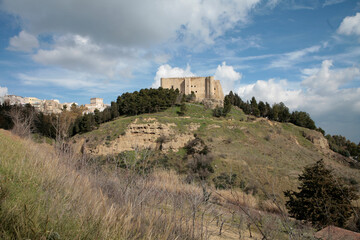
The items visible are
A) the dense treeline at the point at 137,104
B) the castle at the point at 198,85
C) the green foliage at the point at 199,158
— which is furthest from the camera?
the castle at the point at 198,85

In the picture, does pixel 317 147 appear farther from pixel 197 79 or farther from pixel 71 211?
pixel 71 211

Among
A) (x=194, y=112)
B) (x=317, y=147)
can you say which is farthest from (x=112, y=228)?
(x=317, y=147)

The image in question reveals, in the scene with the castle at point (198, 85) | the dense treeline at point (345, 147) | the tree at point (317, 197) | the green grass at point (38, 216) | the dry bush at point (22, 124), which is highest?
the castle at point (198, 85)

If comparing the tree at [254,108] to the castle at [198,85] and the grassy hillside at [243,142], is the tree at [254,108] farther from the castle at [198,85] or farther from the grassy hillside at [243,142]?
the castle at [198,85]

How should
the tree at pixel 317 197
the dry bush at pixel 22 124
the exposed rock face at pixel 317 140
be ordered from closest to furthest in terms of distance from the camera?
the tree at pixel 317 197 < the dry bush at pixel 22 124 < the exposed rock face at pixel 317 140

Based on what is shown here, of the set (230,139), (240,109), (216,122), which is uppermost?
(240,109)

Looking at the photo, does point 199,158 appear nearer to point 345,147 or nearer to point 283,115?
point 283,115

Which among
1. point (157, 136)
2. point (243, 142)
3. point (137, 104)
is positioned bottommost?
point (243, 142)

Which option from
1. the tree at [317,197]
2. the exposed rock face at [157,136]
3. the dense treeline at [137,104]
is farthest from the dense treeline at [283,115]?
the tree at [317,197]

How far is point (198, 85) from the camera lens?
51.1m

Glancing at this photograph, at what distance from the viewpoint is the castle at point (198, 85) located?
50094 mm

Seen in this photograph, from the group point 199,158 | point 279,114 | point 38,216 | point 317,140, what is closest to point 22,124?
point 38,216

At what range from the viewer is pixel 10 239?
1.66 metres

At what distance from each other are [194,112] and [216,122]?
7.28 meters
